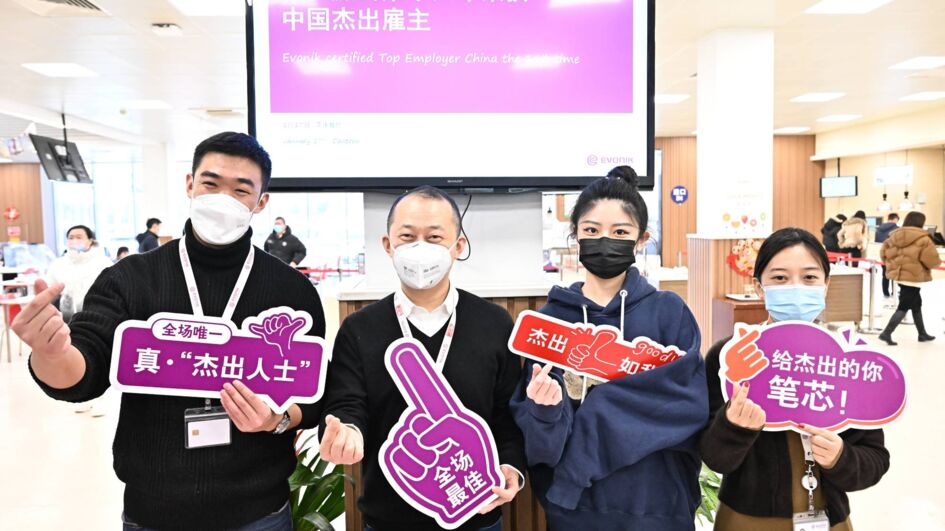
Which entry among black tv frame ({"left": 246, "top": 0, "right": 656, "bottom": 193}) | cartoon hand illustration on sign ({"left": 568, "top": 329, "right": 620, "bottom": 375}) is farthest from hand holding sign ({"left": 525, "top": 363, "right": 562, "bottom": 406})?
black tv frame ({"left": 246, "top": 0, "right": 656, "bottom": 193})

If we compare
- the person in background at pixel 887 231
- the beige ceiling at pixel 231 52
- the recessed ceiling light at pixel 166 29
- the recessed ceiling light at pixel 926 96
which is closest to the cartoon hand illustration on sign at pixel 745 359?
the beige ceiling at pixel 231 52

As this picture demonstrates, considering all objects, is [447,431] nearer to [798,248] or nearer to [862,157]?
[798,248]

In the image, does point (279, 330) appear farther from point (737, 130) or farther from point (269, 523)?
point (737, 130)

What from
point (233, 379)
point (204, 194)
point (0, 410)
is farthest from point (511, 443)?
point (0, 410)

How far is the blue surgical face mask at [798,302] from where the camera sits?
1479mm

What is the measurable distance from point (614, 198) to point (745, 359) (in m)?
0.49

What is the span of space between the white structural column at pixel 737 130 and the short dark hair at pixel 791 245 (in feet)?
16.9

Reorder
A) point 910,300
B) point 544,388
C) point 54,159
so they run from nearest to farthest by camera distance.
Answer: point 544,388
point 910,300
point 54,159

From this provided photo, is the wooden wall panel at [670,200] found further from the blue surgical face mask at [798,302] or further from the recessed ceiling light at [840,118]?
the blue surgical face mask at [798,302]

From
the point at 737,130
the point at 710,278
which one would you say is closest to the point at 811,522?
the point at 710,278

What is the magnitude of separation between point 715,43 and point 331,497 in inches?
229

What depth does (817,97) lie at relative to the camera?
10.2 m

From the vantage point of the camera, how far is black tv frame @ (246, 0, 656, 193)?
2.37m

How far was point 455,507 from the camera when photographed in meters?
1.41
